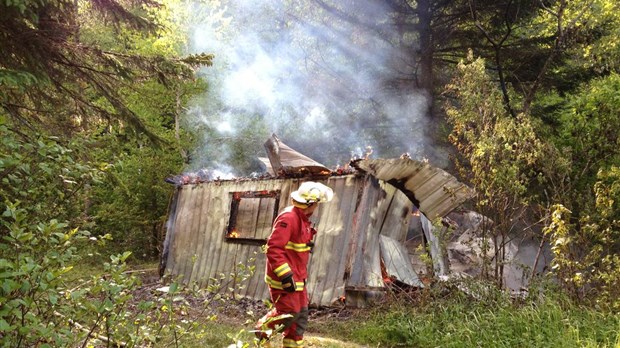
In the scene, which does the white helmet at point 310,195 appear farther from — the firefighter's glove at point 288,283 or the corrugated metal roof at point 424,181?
the corrugated metal roof at point 424,181

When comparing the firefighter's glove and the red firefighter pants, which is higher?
the firefighter's glove

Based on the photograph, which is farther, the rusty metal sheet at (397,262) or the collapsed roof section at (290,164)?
the collapsed roof section at (290,164)

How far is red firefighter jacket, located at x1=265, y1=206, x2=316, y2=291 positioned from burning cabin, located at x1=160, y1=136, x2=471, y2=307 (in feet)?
7.37

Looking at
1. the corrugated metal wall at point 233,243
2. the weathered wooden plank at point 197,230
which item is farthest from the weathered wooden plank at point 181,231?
the weathered wooden plank at point 197,230

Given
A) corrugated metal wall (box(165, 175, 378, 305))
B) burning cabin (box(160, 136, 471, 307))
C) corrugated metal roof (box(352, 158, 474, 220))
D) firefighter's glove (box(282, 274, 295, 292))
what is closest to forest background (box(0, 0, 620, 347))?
corrugated metal roof (box(352, 158, 474, 220))

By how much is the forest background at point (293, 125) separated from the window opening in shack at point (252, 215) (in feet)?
9.03

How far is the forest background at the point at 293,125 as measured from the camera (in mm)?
3137

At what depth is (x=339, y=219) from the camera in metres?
9.22

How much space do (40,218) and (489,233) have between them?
20.3 feet

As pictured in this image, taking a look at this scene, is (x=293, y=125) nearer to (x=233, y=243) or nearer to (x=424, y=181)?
(x=233, y=243)

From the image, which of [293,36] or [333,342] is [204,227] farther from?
[293,36]

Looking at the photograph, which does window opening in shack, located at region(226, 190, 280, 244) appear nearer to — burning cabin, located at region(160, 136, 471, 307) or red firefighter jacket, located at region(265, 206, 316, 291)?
burning cabin, located at region(160, 136, 471, 307)

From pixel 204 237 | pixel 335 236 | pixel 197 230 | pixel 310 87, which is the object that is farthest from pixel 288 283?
pixel 310 87

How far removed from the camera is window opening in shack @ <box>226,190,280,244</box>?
10.2 metres
